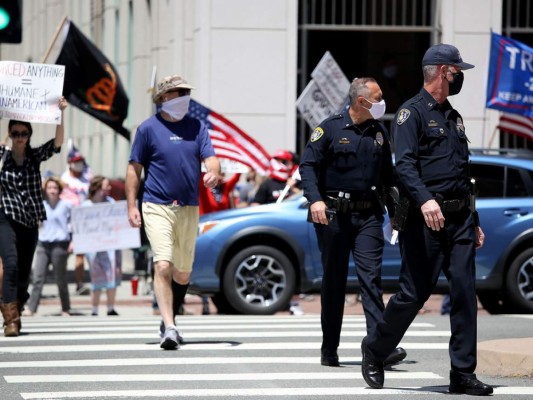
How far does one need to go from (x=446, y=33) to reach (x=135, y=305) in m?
7.83

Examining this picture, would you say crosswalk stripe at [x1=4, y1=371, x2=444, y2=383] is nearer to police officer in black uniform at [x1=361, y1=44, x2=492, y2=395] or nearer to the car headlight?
police officer in black uniform at [x1=361, y1=44, x2=492, y2=395]

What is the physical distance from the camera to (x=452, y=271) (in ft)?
28.5

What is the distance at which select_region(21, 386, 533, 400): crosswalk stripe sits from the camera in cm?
891

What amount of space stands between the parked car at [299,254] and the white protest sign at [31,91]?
354 centimetres

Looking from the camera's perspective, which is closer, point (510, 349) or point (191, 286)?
point (510, 349)

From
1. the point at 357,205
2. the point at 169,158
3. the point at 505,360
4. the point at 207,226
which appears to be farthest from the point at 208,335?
the point at 207,226

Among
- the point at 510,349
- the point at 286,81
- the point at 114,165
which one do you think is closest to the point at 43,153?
the point at 510,349

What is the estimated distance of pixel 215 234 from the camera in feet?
53.3

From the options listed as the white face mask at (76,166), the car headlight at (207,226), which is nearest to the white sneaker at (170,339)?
the car headlight at (207,226)

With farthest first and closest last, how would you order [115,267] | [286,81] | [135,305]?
[286,81], [135,305], [115,267]

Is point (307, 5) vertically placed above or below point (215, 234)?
above

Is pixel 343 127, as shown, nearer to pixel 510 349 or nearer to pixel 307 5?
pixel 510 349

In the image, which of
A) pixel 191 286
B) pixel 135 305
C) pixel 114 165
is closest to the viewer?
pixel 191 286

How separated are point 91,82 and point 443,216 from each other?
40.8 feet
